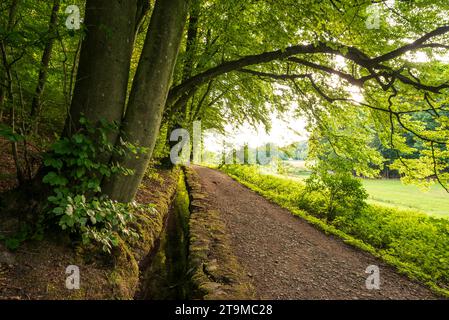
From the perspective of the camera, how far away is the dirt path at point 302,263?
162 inches

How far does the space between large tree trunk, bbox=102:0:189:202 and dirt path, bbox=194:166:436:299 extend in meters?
2.26

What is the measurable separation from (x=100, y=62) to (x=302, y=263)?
14.4 ft

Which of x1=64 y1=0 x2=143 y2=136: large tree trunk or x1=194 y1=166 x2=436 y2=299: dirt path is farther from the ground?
x1=64 y1=0 x2=143 y2=136: large tree trunk

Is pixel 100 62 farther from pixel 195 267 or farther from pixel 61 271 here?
pixel 195 267

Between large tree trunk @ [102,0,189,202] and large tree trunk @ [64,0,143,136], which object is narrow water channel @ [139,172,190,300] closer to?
large tree trunk @ [102,0,189,202]

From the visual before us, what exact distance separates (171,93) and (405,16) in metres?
4.39

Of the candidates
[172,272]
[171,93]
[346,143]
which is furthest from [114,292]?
[346,143]

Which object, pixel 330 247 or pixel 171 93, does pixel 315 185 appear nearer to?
pixel 330 247

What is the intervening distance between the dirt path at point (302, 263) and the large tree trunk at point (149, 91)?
7.41 ft

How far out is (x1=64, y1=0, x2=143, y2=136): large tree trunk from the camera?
3309 millimetres

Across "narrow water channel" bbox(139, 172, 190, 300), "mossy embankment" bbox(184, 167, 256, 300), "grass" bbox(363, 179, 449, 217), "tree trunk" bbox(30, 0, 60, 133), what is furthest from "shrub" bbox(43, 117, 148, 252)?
"grass" bbox(363, 179, 449, 217)

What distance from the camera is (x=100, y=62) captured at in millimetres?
3346
